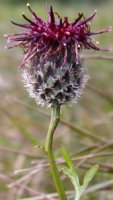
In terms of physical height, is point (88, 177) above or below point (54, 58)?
below

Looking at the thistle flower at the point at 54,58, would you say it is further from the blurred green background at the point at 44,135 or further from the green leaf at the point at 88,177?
the blurred green background at the point at 44,135

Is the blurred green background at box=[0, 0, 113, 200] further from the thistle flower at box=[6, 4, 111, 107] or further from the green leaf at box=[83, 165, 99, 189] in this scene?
the thistle flower at box=[6, 4, 111, 107]


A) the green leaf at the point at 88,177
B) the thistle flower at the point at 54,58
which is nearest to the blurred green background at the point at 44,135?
the green leaf at the point at 88,177

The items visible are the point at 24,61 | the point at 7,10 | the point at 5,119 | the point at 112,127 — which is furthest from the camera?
the point at 7,10

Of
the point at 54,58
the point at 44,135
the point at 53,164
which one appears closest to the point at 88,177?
the point at 53,164

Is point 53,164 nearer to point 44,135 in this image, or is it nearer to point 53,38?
point 53,38

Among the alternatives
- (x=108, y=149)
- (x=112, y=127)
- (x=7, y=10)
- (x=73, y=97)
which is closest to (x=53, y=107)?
(x=73, y=97)

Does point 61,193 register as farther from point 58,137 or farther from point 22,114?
point 22,114
